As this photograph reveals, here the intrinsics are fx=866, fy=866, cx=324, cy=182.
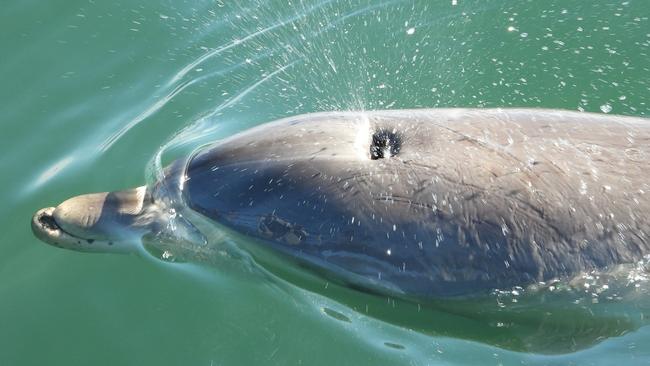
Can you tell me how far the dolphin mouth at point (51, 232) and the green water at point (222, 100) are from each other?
0.31 metres

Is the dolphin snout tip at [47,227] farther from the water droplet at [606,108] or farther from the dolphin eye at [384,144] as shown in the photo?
the water droplet at [606,108]

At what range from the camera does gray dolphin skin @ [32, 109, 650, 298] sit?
4.00m

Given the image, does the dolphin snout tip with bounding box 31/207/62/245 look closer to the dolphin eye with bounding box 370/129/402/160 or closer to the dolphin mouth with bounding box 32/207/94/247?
the dolphin mouth with bounding box 32/207/94/247

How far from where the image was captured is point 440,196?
4.03 meters

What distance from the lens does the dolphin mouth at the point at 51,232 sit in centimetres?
479

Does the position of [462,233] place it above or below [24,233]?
above

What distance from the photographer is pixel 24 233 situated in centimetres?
561

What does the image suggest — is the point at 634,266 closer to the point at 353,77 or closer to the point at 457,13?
the point at 353,77

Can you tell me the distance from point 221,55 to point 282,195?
11.1ft

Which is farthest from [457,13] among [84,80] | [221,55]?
[84,80]

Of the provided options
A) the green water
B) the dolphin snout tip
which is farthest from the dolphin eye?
the dolphin snout tip

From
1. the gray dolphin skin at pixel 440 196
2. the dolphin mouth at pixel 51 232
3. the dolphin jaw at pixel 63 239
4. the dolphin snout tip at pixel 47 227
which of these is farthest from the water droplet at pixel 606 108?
the dolphin snout tip at pixel 47 227

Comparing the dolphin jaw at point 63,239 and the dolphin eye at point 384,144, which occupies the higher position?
the dolphin eye at point 384,144

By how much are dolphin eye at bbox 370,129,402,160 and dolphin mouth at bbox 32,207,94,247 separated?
5.48 ft
